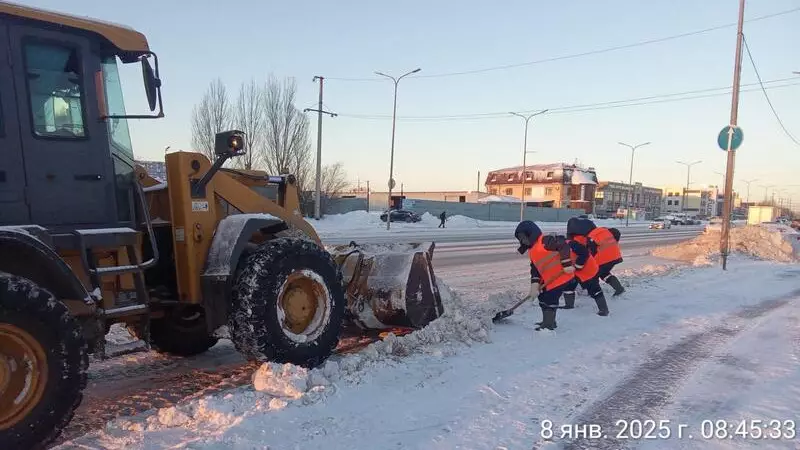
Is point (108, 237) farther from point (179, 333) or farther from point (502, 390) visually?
point (502, 390)

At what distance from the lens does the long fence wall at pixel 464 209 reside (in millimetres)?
52519

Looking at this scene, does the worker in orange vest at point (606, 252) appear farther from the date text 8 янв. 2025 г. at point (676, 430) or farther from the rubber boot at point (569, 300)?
the date text 8 янв. 2025 г. at point (676, 430)

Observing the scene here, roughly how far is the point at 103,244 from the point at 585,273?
619cm

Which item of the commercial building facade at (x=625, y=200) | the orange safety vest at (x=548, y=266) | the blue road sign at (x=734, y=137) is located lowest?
the commercial building facade at (x=625, y=200)

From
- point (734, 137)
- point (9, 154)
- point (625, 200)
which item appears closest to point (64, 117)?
point (9, 154)

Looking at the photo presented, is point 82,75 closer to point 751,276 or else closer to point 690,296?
point 690,296

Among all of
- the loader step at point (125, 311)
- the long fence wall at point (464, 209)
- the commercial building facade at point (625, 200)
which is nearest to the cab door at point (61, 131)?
the loader step at point (125, 311)

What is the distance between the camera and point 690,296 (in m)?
9.37

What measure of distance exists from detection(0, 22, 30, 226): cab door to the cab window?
0.11m

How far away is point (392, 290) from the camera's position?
589 centimetres

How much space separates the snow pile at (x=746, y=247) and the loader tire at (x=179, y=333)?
1494 cm

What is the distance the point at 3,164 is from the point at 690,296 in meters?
9.31

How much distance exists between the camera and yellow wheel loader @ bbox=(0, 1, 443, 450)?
10.6 feet

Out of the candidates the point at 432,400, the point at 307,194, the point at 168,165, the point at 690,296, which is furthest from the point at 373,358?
the point at 307,194
